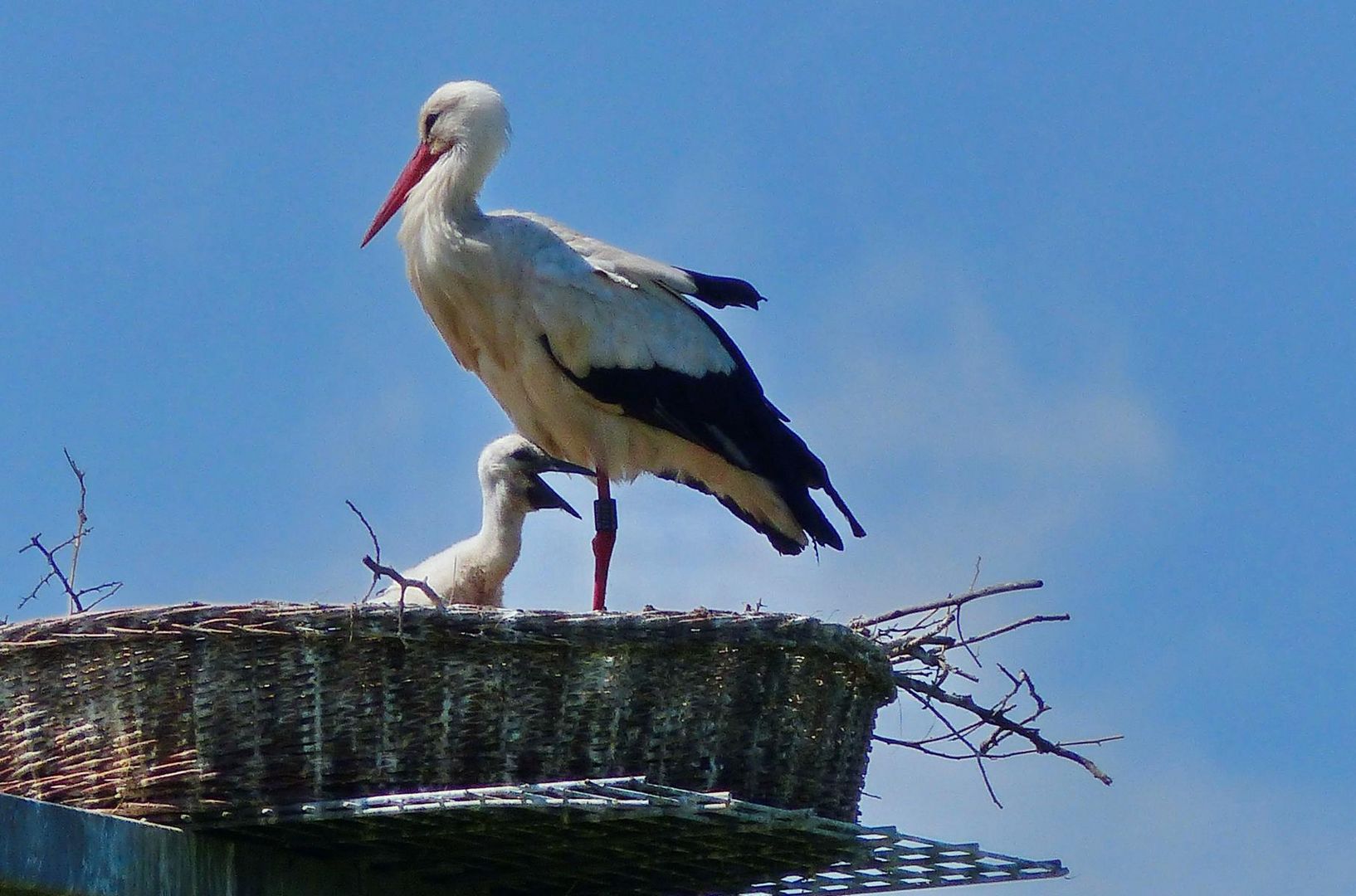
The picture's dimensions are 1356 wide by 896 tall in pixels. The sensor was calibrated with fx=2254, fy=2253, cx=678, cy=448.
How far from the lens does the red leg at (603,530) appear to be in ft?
21.0

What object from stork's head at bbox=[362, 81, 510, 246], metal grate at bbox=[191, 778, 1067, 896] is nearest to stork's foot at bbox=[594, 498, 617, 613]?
stork's head at bbox=[362, 81, 510, 246]

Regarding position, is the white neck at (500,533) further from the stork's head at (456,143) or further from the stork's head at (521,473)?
the stork's head at (456,143)

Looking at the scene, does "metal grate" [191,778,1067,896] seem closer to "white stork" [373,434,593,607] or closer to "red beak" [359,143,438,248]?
"white stork" [373,434,593,607]

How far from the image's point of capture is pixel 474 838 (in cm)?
457

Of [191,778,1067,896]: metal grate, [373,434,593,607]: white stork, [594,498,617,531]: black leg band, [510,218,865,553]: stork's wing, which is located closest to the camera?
[191,778,1067,896]: metal grate

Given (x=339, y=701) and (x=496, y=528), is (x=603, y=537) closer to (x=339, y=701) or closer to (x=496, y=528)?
(x=496, y=528)

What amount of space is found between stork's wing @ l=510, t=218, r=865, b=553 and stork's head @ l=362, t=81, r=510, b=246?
9.9 inches

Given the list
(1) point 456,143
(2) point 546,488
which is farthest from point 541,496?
(1) point 456,143

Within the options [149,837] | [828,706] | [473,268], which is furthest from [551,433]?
[149,837]

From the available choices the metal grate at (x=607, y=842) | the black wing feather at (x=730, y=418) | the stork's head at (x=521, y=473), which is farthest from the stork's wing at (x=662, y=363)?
the metal grate at (x=607, y=842)

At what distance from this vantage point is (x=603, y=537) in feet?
21.1

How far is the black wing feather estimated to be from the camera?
20.8ft

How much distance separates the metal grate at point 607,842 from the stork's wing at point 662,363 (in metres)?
1.70

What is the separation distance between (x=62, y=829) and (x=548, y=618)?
970 millimetres
